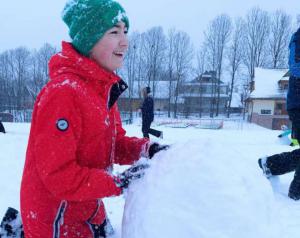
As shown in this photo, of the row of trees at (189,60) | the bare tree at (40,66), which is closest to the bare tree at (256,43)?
the row of trees at (189,60)

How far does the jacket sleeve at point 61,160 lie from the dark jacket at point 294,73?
2519mm

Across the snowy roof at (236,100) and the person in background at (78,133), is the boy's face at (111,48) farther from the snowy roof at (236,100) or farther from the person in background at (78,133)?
the snowy roof at (236,100)

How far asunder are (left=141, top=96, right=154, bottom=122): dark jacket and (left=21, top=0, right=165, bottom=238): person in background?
20.8 feet

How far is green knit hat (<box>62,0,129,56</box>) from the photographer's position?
67.0 inches

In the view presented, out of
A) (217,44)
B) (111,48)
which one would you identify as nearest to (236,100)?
(217,44)

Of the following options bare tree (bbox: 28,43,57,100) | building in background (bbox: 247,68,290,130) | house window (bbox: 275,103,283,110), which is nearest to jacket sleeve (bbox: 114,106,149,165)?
building in background (bbox: 247,68,290,130)

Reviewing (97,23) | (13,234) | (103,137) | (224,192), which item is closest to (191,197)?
(224,192)

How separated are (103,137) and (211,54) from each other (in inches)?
1508

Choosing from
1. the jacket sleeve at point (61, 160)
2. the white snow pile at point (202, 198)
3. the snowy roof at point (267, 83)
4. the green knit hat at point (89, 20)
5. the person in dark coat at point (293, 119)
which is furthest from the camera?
the snowy roof at point (267, 83)

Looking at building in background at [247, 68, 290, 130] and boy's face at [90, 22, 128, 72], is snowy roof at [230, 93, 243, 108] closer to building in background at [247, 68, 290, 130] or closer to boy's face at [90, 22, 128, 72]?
building in background at [247, 68, 290, 130]

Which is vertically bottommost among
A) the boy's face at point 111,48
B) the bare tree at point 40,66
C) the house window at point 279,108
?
the house window at point 279,108

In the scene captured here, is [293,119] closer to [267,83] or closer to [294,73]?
[294,73]

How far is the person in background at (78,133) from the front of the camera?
1.46 metres

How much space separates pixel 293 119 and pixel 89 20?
2534 millimetres
